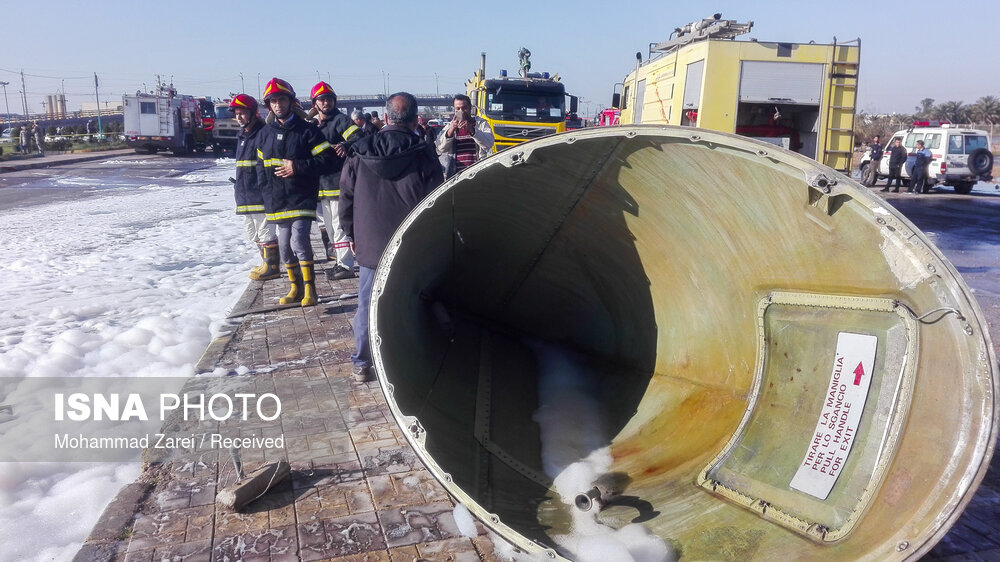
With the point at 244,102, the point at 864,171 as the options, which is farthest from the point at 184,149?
the point at 244,102

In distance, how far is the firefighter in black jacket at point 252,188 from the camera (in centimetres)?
671

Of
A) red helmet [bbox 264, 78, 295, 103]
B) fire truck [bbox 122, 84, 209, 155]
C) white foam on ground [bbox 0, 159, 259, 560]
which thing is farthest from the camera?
fire truck [bbox 122, 84, 209, 155]

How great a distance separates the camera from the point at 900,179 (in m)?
21.1

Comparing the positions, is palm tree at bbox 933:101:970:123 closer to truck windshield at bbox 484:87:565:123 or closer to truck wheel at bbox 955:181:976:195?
truck wheel at bbox 955:181:976:195

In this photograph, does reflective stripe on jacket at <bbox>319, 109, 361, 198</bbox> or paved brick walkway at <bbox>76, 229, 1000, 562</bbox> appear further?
reflective stripe on jacket at <bbox>319, 109, 361, 198</bbox>

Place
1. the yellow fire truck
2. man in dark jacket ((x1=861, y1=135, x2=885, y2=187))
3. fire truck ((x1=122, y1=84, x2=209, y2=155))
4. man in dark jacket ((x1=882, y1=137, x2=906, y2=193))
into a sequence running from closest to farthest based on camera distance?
the yellow fire truck < man in dark jacket ((x1=882, y1=137, x2=906, y2=193)) < man in dark jacket ((x1=861, y1=135, x2=885, y2=187)) < fire truck ((x1=122, y1=84, x2=209, y2=155))

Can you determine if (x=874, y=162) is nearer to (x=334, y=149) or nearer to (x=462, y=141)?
(x=462, y=141)

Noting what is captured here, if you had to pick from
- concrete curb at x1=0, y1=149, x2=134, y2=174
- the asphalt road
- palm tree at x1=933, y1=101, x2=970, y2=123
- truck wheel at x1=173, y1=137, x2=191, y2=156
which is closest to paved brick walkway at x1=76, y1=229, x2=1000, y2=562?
the asphalt road

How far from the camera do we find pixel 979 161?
20.2 meters

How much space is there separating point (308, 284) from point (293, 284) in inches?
8.5

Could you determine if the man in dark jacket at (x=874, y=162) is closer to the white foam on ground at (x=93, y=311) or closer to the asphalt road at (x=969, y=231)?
the asphalt road at (x=969, y=231)

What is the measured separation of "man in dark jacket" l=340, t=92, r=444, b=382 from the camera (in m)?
4.57

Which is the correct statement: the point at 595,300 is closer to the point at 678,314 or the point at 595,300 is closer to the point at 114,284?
the point at 678,314

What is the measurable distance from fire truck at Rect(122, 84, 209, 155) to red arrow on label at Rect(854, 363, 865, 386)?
3883 centimetres
